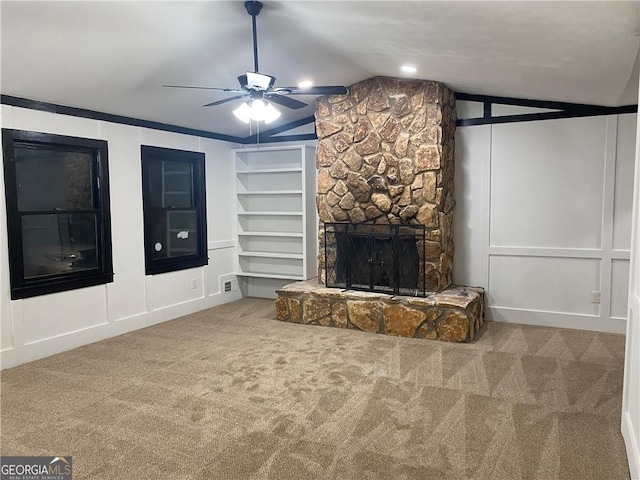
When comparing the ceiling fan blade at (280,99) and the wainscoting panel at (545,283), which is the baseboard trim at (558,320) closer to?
the wainscoting panel at (545,283)

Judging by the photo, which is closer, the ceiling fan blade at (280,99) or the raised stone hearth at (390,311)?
the ceiling fan blade at (280,99)

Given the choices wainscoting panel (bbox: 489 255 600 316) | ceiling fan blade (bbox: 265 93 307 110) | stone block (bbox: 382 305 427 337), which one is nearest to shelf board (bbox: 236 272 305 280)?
stone block (bbox: 382 305 427 337)

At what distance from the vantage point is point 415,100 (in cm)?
496

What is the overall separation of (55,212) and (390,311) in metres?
3.40

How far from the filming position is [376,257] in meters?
5.21

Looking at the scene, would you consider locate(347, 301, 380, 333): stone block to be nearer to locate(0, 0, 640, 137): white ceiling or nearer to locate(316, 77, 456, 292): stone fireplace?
locate(316, 77, 456, 292): stone fireplace

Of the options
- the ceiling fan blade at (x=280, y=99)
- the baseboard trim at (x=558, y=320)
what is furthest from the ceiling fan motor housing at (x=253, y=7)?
the baseboard trim at (x=558, y=320)

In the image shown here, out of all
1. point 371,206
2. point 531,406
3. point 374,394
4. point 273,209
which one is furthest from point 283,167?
point 531,406

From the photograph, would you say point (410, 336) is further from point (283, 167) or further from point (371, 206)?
point (283, 167)

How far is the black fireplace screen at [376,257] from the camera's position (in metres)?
5.01

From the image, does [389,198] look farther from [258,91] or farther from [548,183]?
[258,91]

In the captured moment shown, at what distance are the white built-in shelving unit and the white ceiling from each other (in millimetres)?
1625

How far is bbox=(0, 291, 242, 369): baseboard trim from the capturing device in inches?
158

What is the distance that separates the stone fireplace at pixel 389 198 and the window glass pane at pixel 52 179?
2.38 m
